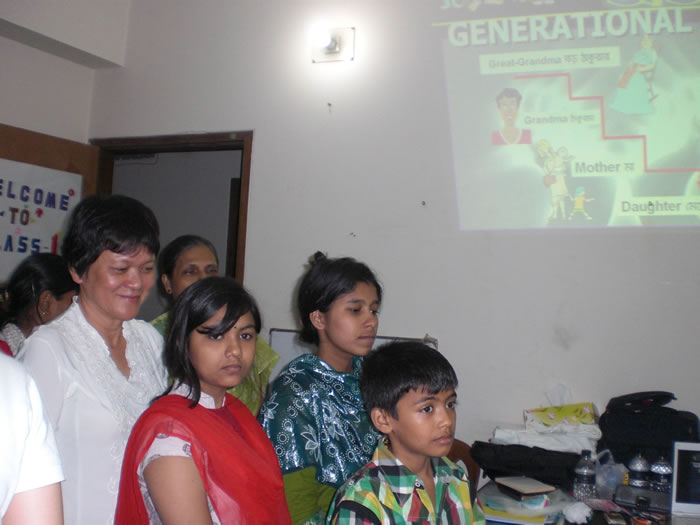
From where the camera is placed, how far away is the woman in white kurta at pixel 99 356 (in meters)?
1.13

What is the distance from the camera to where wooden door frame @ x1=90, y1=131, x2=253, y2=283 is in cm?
300

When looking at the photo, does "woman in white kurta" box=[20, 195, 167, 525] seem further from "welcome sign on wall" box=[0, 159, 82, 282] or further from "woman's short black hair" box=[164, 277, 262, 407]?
"welcome sign on wall" box=[0, 159, 82, 282]

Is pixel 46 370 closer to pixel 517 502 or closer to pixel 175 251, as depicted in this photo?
pixel 175 251

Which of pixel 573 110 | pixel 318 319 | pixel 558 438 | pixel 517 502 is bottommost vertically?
pixel 517 502

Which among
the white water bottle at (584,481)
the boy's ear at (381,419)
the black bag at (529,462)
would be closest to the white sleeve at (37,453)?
the boy's ear at (381,419)

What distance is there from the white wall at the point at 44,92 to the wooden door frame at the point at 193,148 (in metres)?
0.19

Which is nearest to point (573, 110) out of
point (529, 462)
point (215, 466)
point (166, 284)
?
point (529, 462)

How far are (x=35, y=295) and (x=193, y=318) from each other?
1228 mm

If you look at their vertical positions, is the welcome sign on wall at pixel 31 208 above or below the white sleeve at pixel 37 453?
above

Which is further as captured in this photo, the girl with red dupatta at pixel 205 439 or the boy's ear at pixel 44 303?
the boy's ear at pixel 44 303

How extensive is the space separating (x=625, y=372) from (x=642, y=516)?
0.74 meters

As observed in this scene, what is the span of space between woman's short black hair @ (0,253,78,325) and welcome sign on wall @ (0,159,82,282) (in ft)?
3.14

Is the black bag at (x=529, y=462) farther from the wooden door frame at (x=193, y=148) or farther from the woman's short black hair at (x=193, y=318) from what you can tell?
the wooden door frame at (x=193, y=148)

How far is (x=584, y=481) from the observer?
197 cm
